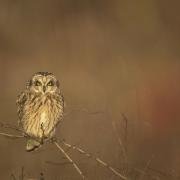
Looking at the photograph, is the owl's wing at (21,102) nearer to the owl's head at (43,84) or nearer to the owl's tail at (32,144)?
the owl's head at (43,84)

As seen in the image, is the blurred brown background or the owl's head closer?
the owl's head

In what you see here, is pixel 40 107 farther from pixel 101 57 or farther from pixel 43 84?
pixel 101 57

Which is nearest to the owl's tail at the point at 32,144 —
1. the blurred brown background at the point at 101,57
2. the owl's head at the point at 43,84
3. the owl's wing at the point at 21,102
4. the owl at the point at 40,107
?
the owl at the point at 40,107

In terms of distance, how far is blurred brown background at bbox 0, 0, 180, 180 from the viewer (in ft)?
40.6

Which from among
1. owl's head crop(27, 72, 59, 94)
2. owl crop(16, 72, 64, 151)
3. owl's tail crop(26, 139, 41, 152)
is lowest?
owl's tail crop(26, 139, 41, 152)

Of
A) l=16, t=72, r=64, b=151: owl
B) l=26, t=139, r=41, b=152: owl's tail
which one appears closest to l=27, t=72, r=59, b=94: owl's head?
l=16, t=72, r=64, b=151: owl

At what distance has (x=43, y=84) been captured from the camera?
8.76m

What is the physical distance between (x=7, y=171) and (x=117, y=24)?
26.4ft

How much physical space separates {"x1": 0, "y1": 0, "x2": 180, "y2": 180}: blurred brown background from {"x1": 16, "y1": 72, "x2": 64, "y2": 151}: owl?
43.4 inches

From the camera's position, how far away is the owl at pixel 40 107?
869cm

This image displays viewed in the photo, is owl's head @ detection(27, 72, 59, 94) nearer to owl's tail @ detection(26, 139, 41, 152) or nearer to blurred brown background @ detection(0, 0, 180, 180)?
owl's tail @ detection(26, 139, 41, 152)

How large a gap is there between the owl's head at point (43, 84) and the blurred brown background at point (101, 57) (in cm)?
109

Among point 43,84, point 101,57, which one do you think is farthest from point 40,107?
point 101,57

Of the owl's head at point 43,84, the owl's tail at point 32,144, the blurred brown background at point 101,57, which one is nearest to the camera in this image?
the owl's tail at point 32,144
